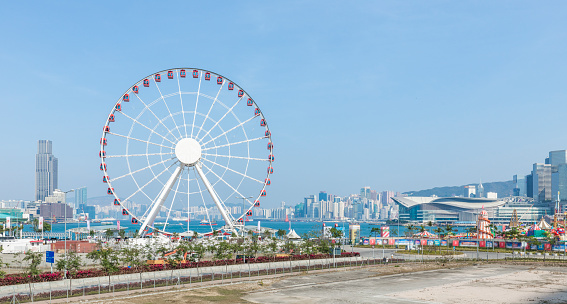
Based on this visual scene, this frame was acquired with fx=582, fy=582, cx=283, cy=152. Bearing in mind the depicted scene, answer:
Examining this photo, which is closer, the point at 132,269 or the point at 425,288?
the point at 425,288

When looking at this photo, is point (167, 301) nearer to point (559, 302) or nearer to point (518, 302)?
point (518, 302)

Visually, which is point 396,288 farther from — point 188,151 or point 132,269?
point 188,151

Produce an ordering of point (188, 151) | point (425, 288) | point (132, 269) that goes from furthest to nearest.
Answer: point (188, 151)
point (132, 269)
point (425, 288)

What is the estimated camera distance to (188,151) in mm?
98312

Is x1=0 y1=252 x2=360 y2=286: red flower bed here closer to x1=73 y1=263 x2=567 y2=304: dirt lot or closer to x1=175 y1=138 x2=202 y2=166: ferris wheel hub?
x1=73 y1=263 x2=567 y2=304: dirt lot

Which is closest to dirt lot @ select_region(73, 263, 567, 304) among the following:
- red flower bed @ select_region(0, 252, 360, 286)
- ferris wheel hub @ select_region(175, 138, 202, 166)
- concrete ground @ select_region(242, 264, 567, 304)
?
concrete ground @ select_region(242, 264, 567, 304)

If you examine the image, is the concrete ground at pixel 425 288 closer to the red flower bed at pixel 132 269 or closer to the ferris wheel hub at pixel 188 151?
the red flower bed at pixel 132 269

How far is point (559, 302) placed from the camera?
161 feet

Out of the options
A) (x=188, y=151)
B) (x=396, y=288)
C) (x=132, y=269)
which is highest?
(x=188, y=151)

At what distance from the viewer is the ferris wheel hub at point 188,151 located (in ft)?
322

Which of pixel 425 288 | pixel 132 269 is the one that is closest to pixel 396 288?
pixel 425 288

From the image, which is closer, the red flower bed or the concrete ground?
A: the concrete ground

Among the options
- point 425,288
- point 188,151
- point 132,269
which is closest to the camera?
point 425,288

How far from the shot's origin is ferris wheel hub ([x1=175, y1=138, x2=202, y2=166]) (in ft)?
322
